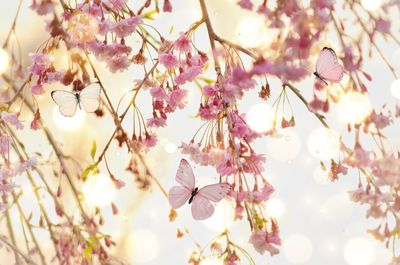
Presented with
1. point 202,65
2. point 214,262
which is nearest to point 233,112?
point 202,65

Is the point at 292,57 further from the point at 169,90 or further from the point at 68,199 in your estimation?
the point at 68,199

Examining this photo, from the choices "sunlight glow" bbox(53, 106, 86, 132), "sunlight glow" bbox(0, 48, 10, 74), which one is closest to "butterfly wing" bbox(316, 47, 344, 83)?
"sunlight glow" bbox(0, 48, 10, 74)

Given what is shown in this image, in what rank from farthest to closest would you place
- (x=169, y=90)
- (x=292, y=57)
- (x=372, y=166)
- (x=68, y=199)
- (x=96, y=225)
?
(x=68, y=199), (x=96, y=225), (x=169, y=90), (x=372, y=166), (x=292, y=57)

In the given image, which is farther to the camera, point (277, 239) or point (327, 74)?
point (327, 74)

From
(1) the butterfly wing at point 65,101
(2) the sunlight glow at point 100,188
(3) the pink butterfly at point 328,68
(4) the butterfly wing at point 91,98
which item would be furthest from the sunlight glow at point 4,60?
(3) the pink butterfly at point 328,68

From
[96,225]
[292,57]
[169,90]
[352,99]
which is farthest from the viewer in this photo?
[96,225]

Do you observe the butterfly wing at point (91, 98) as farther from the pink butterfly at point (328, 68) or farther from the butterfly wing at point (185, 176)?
the pink butterfly at point (328, 68)
